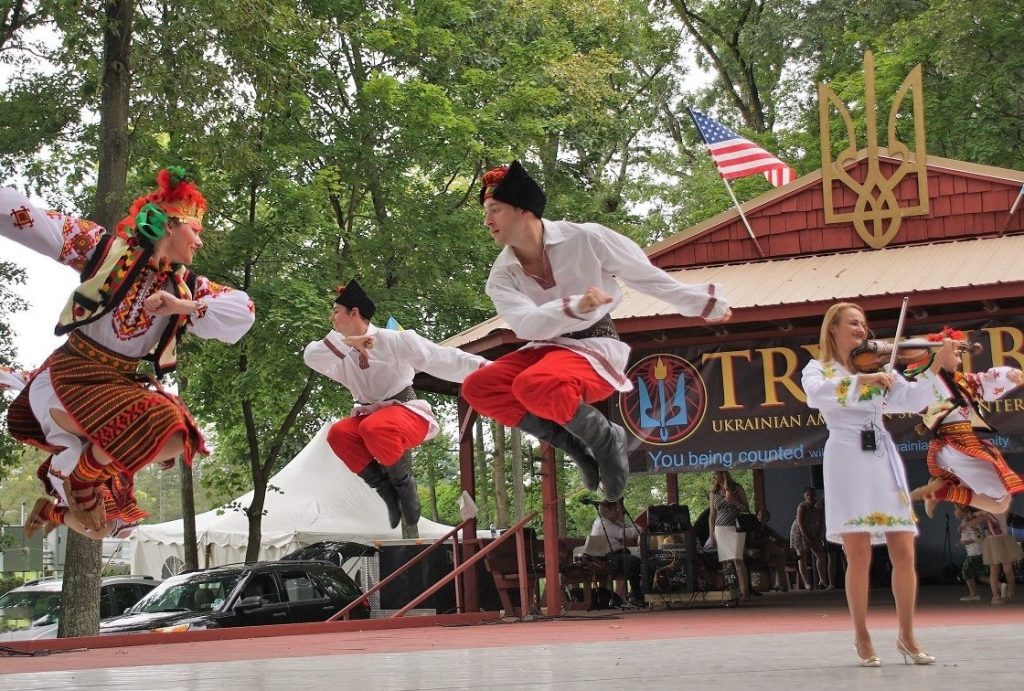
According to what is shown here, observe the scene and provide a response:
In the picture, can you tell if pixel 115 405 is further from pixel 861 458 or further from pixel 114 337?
pixel 861 458

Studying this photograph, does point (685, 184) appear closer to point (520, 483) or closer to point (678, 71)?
point (678, 71)

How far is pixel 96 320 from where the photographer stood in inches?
236

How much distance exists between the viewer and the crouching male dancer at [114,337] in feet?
19.4

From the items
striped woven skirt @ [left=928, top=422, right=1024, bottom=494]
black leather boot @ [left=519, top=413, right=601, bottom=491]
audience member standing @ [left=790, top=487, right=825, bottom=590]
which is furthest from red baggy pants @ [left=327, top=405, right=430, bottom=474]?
audience member standing @ [left=790, top=487, right=825, bottom=590]

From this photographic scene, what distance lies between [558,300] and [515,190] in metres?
0.60

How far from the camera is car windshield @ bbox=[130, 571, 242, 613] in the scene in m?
15.2

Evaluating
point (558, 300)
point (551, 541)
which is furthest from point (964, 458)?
point (558, 300)

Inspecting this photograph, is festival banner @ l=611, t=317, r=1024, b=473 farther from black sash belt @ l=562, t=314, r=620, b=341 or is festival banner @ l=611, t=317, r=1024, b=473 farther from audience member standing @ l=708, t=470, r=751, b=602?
black sash belt @ l=562, t=314, r=620, b=341

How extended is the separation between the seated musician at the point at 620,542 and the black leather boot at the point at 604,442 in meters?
9.22

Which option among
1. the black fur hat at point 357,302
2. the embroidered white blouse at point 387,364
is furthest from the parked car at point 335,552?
the black fur hat at point 357,302

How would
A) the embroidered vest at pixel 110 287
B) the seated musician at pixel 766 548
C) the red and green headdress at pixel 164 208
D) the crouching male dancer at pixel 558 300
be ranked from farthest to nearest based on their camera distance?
the seated musician at pixel 766 548 → the crouching male dancer at pixel 558 300 → the red and green headdress at pixel 164 208 → the embroidered vest at pixel 110 287

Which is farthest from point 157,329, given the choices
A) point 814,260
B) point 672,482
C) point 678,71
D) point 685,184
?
point 678,71

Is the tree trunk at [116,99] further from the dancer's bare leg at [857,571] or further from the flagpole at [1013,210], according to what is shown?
the dancer's bare leg at [857,571]

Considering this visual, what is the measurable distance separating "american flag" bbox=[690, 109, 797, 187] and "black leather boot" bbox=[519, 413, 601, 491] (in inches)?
370
